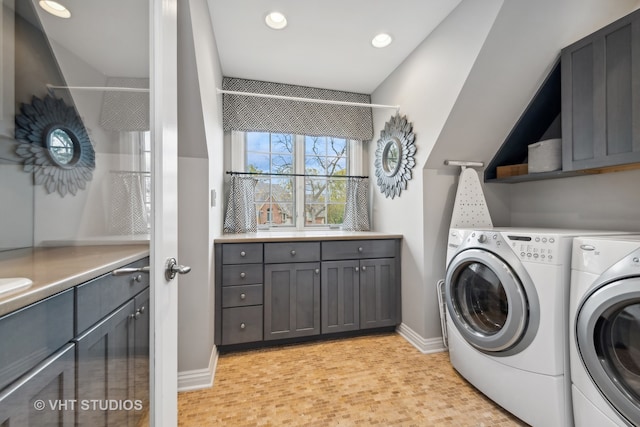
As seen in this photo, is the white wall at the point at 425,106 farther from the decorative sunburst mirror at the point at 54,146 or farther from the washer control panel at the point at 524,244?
the decorative sunburst mirror at the point at 54,146

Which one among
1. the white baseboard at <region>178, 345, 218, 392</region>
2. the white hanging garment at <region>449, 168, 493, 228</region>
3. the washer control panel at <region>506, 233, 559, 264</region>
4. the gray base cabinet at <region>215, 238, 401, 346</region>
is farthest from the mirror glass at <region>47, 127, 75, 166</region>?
the white hanging garment at <region>449, 168, 493, 228</region>

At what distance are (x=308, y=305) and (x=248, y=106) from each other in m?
1.90

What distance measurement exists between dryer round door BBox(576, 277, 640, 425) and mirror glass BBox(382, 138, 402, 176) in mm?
1530

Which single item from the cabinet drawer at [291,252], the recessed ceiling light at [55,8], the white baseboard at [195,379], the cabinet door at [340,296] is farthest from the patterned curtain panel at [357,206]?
the recessed ceiling light at [55,8]

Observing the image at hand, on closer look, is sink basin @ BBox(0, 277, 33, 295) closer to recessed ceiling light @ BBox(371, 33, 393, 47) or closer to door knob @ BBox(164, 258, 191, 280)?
door knob @ BBox(164, 258, 191, 280)

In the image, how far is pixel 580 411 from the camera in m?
1.13

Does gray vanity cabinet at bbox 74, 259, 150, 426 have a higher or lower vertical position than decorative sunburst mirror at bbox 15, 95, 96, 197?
lower

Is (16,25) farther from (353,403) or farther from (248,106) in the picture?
(353,403)

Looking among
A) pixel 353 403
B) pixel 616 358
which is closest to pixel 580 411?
pixel 616 358

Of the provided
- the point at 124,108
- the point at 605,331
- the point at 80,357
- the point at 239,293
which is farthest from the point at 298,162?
the point at 605,331

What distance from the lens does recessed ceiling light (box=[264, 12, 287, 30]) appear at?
5.71ft

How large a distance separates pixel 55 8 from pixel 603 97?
2.40m

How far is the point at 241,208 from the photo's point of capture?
246 centimetres

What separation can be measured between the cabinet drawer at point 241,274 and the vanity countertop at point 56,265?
41.8 inches
